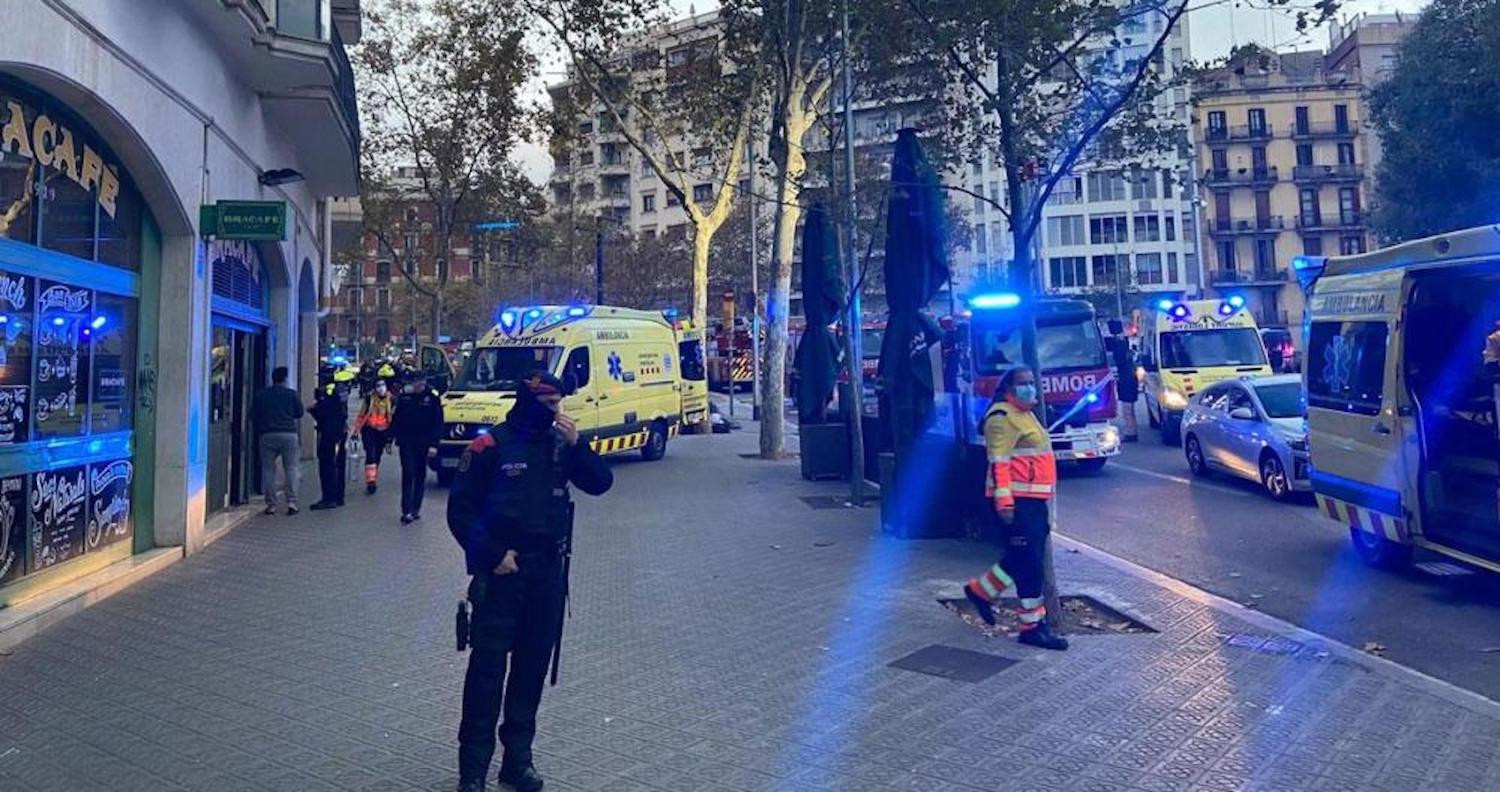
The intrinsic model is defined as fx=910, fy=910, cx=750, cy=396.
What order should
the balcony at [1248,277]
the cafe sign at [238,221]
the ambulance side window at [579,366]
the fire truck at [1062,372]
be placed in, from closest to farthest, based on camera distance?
the cafe sign at [238,221], the fire truck at [1062,372], the ambulance side window at [579,366], the balcony at [1248,277]

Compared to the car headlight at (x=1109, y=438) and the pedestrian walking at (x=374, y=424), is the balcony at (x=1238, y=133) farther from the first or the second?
the pedestrian walking at (x=374, y=424)

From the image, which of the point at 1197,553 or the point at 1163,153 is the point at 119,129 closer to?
the point at 1163,153

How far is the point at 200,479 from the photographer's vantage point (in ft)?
29.4

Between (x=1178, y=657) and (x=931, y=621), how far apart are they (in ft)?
5.05

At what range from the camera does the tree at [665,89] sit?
730 inches

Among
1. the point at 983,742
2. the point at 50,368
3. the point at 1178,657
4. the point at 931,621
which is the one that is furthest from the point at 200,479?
the point at 1178,657

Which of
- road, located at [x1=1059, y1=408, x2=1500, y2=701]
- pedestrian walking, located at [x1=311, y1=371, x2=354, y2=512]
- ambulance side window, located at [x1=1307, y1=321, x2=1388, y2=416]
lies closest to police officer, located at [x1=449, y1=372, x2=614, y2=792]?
road, located at [x1=1059, y1=408, x2=1500, y2=701]

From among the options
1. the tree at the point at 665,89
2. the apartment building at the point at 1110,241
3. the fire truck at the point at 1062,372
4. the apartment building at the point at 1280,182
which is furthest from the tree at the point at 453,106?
the apartment building at the point at 1280,182

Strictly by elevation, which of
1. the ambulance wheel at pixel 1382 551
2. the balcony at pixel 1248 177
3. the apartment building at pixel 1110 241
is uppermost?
the balcony at pixel 1248 177

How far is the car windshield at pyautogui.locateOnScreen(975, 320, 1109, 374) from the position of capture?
1360 cm

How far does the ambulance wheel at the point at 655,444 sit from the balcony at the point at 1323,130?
6487cm

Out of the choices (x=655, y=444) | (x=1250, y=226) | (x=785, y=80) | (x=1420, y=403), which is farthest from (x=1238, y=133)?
(x=1420, y=403)

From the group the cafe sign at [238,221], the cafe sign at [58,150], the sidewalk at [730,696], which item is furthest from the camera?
the cafe sign at [238,221]

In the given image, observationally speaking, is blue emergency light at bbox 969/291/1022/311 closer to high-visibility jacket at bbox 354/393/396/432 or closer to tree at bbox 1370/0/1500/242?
high-visibility jacket at bbox 354/393/396/432
